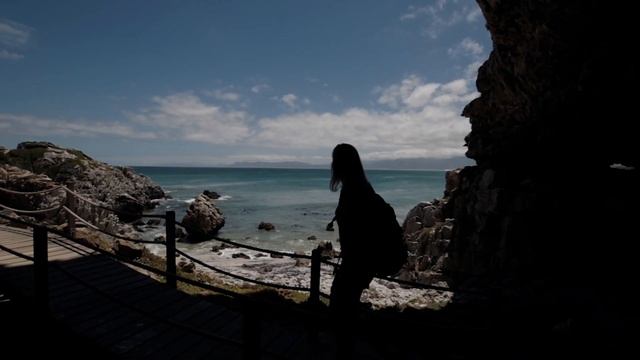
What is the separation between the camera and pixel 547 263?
1323cm

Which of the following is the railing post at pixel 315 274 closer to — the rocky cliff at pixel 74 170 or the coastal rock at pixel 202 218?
the coastal rock at pixel 202 218

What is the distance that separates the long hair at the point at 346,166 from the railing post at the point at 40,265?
4.32 metres

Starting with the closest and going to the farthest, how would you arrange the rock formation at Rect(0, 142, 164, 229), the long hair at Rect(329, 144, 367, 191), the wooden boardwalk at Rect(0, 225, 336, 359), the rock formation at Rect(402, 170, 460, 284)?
the long hair at Rect(329, 144, 367, 191) → the wooden boardwalk at Rect(0, 225, 336, 359) → the rock formation at Rect(402, 170, 460, 284) → the rock formation at Rect(0, 142, 164, 229)

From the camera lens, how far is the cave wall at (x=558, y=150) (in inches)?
462

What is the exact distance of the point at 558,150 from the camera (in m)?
14.7

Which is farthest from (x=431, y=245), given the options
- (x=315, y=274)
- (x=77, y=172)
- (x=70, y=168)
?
(x=70, y=168)

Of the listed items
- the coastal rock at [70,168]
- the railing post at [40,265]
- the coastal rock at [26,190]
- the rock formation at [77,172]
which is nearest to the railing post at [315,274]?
the railing post at [40,265]

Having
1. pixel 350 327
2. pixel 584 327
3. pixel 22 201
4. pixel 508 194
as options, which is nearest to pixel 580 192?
pixel 508 194

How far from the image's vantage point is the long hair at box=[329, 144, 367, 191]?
3.79 m

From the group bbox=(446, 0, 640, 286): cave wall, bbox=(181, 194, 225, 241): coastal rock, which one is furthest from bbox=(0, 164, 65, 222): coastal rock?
bbox=(446, 0, 640, 286): cave wall

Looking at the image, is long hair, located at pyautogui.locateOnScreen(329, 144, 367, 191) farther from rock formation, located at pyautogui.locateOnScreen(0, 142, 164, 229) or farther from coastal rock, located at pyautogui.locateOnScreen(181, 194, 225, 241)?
coastal rock, located at pyautogui.locateOnScreen(181, 194, 225, 241)

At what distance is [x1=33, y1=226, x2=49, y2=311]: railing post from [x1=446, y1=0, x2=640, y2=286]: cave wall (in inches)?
399

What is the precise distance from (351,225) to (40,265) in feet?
15.2

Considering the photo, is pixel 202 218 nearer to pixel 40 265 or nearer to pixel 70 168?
pixel 70 168
